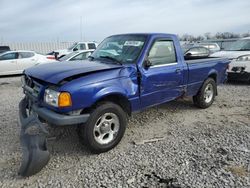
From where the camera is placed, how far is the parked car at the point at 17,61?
11.1 m

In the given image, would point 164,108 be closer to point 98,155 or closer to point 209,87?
point 209,87

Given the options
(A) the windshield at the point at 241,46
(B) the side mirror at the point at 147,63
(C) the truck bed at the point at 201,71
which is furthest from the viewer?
(A) the windshield at the point at 241,46

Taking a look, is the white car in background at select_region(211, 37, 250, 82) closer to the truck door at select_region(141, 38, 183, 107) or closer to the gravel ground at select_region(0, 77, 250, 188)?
the gravel ground at select_region(0, 77, 250, 188)

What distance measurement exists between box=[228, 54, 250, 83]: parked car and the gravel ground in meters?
3.52

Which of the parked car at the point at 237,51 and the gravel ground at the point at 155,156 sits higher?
the parked car at the point at 237,51

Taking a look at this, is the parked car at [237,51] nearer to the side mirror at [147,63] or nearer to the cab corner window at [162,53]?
the cab corner window at [162,53]

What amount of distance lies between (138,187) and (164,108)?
10.6 ft

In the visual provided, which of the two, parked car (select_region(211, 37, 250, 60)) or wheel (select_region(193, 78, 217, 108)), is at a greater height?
parked car (select_region(211, 37, 250, 60))

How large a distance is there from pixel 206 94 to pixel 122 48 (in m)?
2.64

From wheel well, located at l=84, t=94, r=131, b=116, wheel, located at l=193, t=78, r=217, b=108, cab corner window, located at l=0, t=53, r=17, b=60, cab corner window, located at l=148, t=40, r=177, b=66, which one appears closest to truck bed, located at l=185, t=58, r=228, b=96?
→ wheel, located at l=193, t=78, r=217, b=108

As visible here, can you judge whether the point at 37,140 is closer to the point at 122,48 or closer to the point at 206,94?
the point at 122,48

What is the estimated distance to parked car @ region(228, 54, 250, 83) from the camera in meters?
8.09

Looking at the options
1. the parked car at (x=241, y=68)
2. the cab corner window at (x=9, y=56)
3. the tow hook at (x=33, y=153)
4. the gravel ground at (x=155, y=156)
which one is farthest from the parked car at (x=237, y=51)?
the cab corner window at (x=9, y=56)

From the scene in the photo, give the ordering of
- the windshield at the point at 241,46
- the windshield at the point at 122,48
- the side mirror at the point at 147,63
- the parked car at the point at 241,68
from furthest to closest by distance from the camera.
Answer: the windshield at the point at 241,46 → the parked car at the point at 241,68 → the windshield at the point at 122,48 → the side mirror at the point at 147,63
